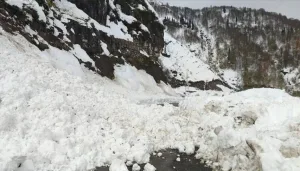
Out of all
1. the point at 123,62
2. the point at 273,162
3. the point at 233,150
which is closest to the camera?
the point at 273,162

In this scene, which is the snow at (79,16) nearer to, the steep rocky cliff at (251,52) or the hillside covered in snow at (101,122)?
the hillside covered in snow at (101,122)

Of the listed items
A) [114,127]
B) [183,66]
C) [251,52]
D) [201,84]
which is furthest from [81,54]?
[251,52]

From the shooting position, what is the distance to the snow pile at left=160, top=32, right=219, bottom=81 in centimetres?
6388

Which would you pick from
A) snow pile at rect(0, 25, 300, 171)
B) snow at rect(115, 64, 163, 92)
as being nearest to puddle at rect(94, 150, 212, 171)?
snow pile at rect(0, 25, 300, 171)

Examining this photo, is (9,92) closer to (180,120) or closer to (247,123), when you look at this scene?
(180,120)

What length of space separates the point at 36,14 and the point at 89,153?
23.0 m

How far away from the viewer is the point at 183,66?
7069cm

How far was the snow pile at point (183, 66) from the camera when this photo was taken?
6388 cm

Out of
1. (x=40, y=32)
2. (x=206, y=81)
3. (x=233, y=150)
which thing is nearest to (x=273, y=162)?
(x=233, y=150)

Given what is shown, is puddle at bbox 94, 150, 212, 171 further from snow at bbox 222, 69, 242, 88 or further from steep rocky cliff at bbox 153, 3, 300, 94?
snow at bbox 222, 69, 242, 88

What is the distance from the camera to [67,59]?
30.6 metres

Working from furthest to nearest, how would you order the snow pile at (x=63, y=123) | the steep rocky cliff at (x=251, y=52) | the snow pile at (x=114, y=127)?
1. the steep rocky cliff at (x=251, y=52)
2. the snow pile at (x=63, y=123)
3. the snow pile at (x=114, y=127)

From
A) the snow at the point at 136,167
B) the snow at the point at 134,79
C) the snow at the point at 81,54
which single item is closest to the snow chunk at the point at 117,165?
the snow at the point at 136,167

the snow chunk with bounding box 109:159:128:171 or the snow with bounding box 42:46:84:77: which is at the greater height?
the snow chunk with bounding box 109:159:128:171
